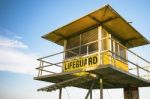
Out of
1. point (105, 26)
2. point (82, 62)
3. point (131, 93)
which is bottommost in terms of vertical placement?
point (131, 93)

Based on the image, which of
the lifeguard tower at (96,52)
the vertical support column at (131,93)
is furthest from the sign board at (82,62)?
the vertical support column at (131,93)

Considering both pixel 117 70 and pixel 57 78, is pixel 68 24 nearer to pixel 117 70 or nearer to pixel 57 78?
pixel 57 78

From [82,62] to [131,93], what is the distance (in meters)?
4.31

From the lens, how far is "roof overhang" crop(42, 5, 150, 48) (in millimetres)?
11172

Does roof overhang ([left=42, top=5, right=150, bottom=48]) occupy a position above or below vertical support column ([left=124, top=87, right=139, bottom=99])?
above

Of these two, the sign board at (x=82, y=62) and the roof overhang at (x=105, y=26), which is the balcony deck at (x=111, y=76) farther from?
the roof overhang at (x=105, y=26)

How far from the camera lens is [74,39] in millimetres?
13477

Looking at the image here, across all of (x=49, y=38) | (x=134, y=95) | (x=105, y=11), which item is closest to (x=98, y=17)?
(x=105, y=11)

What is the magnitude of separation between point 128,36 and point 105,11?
3944mm

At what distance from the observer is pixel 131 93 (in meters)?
13.0

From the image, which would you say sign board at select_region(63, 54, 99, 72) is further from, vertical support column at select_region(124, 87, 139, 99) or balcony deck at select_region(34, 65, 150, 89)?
vertical support column at select_region(124, 87, 139, 99)

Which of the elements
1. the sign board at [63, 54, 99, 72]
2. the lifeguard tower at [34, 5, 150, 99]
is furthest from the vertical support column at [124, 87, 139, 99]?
the sign board at [63, 54, 99, 72]

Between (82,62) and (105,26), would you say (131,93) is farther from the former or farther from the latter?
(105,26)

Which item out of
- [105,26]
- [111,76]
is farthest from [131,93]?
[105,26]
